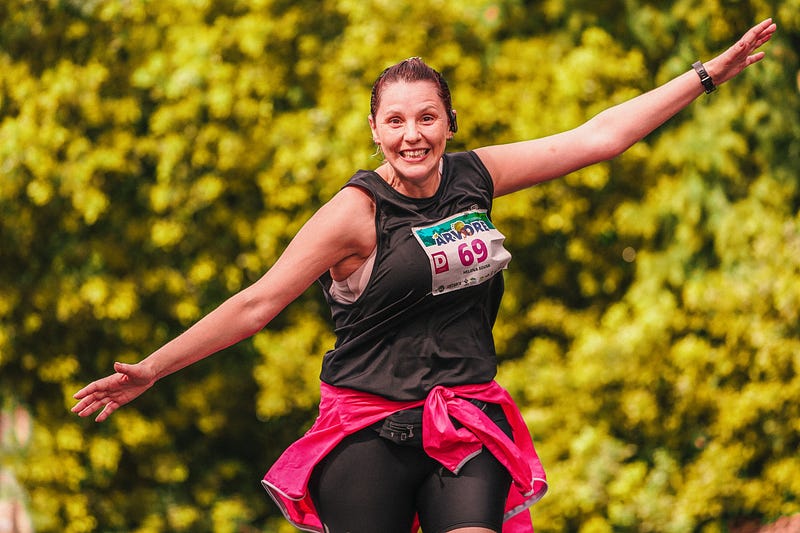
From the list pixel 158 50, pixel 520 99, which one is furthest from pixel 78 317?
pixel 520 99

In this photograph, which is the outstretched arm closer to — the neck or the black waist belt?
the neck

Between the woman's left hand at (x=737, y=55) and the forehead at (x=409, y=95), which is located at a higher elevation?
the forehead at (x=409, y=95)

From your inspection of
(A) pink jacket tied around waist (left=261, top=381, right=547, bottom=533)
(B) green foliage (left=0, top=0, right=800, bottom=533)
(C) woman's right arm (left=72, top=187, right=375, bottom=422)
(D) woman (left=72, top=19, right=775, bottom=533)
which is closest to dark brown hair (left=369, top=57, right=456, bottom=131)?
(D) woman (left=72, top=19, right=775, bottom=533)

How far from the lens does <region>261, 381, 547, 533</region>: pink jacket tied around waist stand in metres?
3.13

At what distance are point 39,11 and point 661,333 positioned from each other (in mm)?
5417

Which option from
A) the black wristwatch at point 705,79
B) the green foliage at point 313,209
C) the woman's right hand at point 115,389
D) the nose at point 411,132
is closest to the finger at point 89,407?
the woman's right hand at point 115,389

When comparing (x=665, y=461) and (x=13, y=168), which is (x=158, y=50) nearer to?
(x=13, y=168)

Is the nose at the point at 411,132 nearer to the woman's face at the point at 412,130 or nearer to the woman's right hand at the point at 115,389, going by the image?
the woman's face at the point at 412,130

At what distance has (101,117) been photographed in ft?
34.4

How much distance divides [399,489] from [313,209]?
7.28 meters

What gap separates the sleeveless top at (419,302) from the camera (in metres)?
3.09

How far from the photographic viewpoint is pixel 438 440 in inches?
122

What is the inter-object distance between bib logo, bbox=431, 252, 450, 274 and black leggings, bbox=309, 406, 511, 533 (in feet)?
1.41

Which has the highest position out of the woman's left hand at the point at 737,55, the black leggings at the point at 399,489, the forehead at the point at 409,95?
the forehead at the point at 409,95
